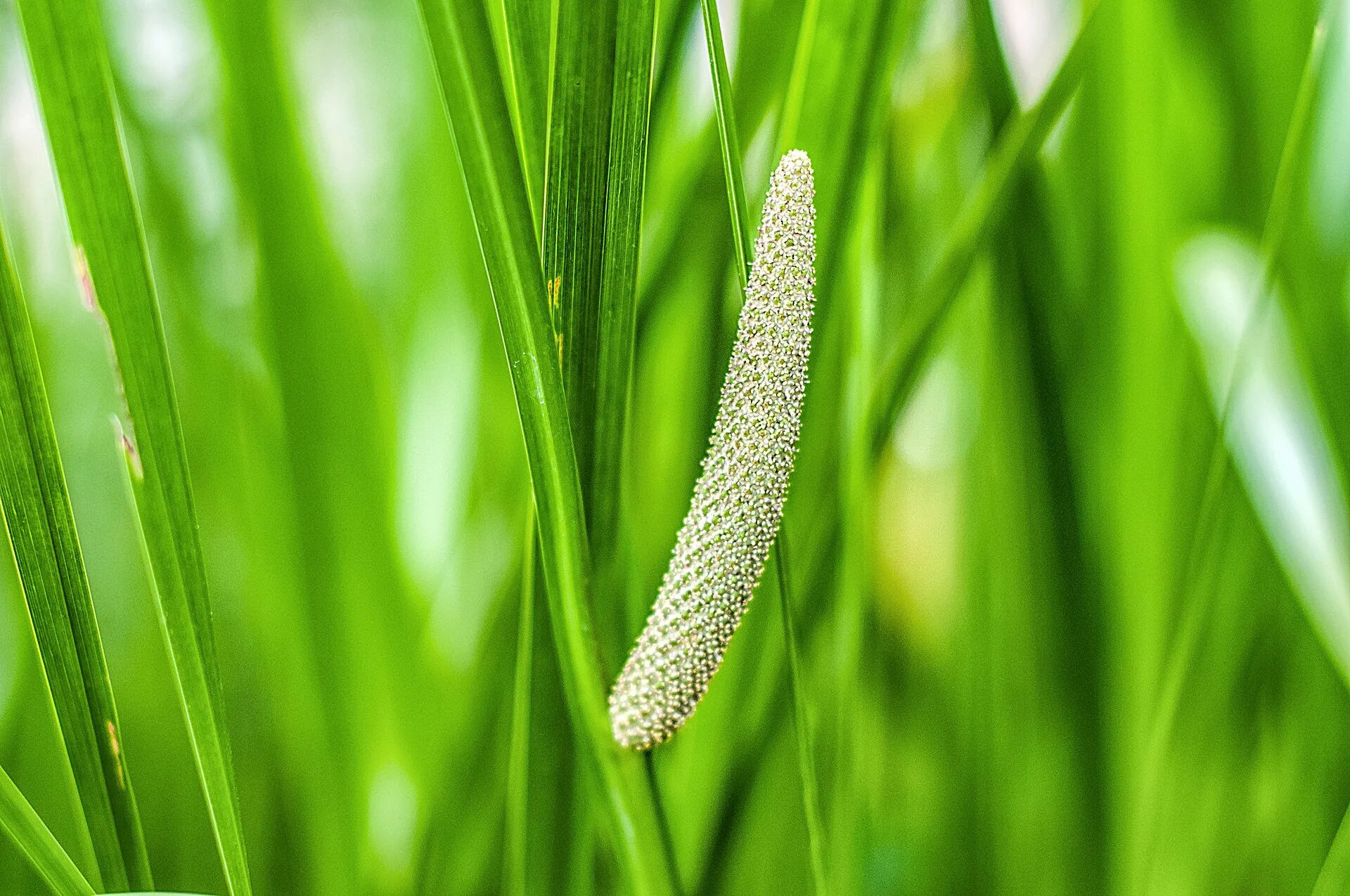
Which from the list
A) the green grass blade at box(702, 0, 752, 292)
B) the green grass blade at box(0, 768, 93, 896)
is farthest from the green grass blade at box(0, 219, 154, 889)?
the green grass blade at box(702, 0, 752, 292)

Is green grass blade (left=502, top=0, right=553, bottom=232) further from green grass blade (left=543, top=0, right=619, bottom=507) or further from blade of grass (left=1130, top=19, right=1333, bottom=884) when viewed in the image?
blade of grass (left=1130, top=19, right=1333, bottom=884)

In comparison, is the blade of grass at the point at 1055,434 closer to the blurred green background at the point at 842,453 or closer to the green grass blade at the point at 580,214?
the blurred green background at the point at 842,453

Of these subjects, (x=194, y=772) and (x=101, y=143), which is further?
(x=194, y=772)

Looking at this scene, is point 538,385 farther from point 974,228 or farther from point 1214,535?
point 1214,535

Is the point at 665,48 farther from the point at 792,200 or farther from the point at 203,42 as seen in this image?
the point at 203,42

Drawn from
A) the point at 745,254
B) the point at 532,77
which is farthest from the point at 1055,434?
the point at 532,77

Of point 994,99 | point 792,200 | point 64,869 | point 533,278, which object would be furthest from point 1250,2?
point 64,869
